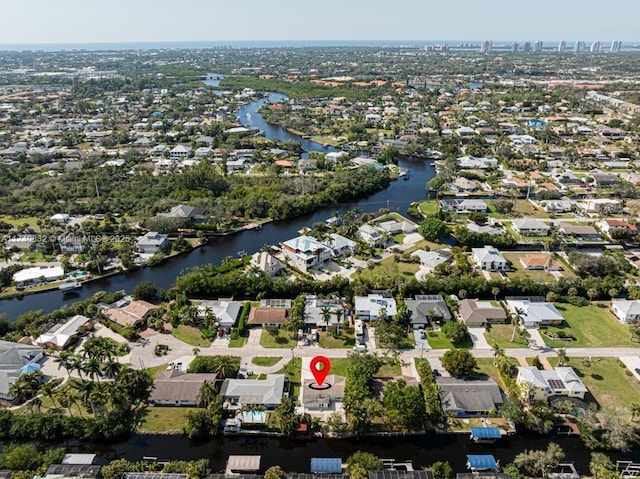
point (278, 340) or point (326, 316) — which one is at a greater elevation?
point (326, 316)

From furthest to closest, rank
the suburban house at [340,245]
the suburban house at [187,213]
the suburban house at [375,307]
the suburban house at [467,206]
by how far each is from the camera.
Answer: the suburban house at [467,206] → the suburban house at [187,213] → the suburban house at [340,245] → the suburban house at [375,307]

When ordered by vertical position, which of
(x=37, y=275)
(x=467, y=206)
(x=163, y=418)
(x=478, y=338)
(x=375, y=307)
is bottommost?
(x=163, y=418)

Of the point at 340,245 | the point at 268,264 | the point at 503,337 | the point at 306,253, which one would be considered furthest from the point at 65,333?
the point at 503,337

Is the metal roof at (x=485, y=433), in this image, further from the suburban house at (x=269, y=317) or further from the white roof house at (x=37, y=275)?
the white roof house at (x=37, y=275)

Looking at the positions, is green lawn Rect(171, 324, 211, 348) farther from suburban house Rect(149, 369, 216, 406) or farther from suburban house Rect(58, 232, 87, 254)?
suburban house Rect(58, 232, 87, 254)

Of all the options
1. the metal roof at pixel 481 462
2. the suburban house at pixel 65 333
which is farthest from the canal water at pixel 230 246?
the metal roof at pixel 481 462

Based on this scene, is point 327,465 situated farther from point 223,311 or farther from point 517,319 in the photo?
point 517,319

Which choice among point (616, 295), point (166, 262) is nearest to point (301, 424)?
point (166, 262)
